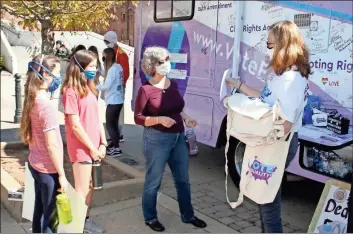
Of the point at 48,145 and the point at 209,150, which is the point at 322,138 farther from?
the point at 209,150

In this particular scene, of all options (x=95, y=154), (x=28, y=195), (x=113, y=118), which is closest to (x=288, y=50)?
(x=95, y=154)

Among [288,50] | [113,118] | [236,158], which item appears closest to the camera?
[288,50]

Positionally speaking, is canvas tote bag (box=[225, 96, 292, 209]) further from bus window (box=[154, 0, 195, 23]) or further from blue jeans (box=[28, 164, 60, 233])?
bus window (box=[154, 0, 195, 23])

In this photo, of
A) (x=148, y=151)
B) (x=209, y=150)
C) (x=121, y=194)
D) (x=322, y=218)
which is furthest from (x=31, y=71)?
(x=209, y=150)

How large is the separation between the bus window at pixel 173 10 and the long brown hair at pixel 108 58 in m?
0.99

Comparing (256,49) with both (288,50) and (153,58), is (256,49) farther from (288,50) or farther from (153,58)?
(288,50)

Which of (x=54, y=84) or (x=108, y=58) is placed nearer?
(x=54, y=84)

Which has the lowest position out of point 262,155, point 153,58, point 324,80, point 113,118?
point 113,118

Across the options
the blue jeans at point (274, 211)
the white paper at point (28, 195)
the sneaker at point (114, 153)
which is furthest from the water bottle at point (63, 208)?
the sneaker at point (114, 153)

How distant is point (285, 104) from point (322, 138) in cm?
134

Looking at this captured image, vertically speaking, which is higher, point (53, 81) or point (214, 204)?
point (53, 81)

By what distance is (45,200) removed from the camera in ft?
10.1

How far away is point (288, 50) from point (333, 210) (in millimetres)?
1331

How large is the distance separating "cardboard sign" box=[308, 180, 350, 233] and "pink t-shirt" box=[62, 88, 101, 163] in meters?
1.84
